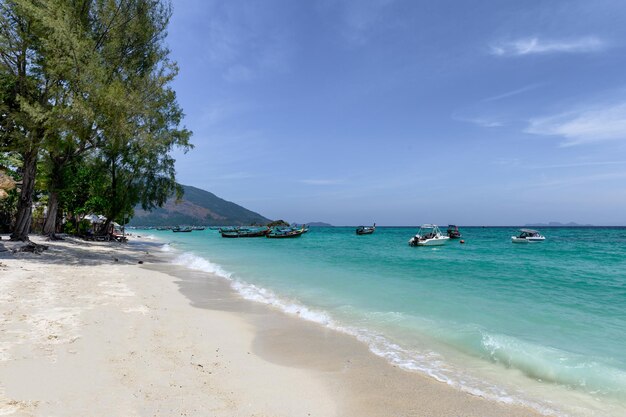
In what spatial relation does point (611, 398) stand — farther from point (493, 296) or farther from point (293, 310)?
point (493, 296)

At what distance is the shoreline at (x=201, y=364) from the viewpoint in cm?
422

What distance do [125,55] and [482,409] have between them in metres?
23.3

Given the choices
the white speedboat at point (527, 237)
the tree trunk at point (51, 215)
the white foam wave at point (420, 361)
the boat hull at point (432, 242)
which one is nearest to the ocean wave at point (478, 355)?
the white foam wave at point (420, 361)

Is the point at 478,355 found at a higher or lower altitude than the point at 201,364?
lower

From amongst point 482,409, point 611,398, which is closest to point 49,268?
point 482,409

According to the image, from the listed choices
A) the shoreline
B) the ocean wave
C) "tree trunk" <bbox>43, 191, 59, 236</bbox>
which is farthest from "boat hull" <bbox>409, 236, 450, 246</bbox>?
"tree trunk" <bbox>43, 191, 59, 236</bbox>

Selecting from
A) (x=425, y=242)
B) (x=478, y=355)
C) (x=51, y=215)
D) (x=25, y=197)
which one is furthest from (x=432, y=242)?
(x=25, y=197)

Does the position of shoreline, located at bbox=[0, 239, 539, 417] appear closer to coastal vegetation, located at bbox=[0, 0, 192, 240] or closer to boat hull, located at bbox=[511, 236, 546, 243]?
coastal vegetation, located at bbox=[0, 0, 192, 240]

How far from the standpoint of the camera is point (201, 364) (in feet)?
18.1

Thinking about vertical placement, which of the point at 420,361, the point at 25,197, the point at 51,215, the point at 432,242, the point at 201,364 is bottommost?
the point at 420,361

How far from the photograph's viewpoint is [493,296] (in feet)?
43.8

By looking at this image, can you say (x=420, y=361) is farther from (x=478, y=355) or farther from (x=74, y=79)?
(x=74, y=79)

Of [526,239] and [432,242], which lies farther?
[526,239]

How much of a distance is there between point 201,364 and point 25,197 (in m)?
19.2
